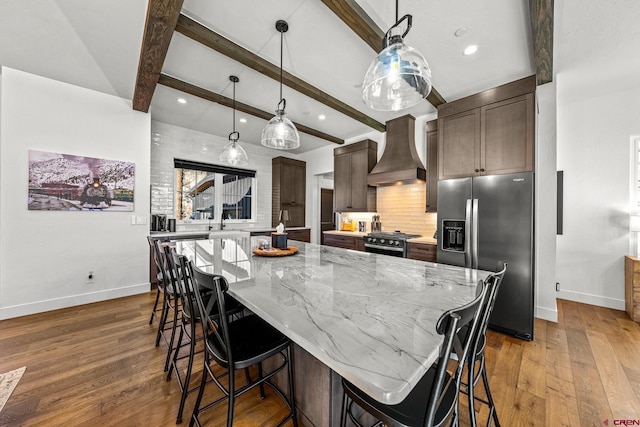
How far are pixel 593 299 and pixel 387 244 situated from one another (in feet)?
9.46

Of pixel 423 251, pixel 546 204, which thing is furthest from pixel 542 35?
pixel 423 251

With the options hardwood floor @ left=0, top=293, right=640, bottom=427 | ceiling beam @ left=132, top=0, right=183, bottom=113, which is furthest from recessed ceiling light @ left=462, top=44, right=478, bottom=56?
hardwood floor @ left=0, top=293, right=640, bottom=427

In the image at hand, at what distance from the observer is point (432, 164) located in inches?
142

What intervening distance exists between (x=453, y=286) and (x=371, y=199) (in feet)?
10.9

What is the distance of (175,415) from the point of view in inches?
59.2

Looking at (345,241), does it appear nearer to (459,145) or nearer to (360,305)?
(459,145)

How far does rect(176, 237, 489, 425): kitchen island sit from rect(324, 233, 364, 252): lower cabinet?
214cm

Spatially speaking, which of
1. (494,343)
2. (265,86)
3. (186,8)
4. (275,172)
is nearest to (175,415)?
(494,343)

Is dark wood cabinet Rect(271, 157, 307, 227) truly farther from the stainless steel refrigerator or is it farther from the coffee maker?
the stainless steel refrigerator

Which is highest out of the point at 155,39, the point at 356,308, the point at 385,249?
the point at 155,39

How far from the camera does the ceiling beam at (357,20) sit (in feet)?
5.92

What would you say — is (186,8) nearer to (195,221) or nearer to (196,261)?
(196,261)

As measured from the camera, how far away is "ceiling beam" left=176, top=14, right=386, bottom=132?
2068 millimetres

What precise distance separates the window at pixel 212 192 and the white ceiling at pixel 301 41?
5.94 feet
